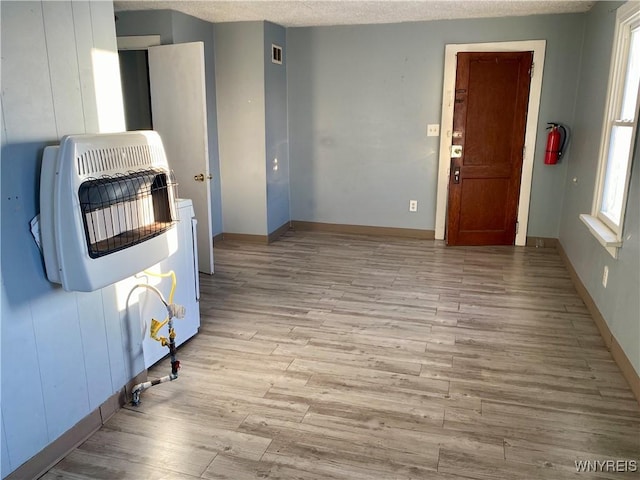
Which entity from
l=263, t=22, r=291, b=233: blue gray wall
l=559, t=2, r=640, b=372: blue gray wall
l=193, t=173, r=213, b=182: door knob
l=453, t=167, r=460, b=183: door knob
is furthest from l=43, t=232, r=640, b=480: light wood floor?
l=263, t=22, r=291, b=233: blue gray wall

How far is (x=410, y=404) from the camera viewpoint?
2.43m

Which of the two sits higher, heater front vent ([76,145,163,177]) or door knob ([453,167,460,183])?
heater front vent ([76,145,163,177])

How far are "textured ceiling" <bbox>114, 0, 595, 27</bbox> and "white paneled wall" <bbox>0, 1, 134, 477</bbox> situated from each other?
90.2 inches

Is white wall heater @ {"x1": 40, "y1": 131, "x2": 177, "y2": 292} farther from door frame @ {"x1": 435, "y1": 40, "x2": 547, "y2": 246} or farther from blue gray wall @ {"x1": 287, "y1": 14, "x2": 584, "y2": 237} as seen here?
door frame @ {"x1": 435, "y1": 40, "x2": 547, "y2": 246}

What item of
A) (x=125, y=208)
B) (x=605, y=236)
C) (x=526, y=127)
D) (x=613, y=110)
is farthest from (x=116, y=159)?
(x=526, y=127)

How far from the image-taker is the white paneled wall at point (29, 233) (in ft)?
5.74

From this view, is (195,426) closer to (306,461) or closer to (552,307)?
(306,461)

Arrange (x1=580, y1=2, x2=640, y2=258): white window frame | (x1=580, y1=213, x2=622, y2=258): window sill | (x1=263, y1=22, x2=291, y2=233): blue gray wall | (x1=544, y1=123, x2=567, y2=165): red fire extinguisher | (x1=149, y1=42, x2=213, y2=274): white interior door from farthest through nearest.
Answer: (x1=263, y1=22, x2=291, y2=233): blue gray wall < (x1=544, y1=123, x2=567, y2=165): red fire extinguisher < (x1=149, y1=42, x2=213, y2=274): white interior door < (x1=580, y1=2, x2=640, y2=258): white window frame < (x1=580, y1=213, x2=622, y2=258): window sill

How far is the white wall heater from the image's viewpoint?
1795mm

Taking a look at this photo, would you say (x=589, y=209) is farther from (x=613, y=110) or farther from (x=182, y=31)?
(x=182, y=31)

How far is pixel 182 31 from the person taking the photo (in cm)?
449

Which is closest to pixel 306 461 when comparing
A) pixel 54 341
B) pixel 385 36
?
pixel 54 341

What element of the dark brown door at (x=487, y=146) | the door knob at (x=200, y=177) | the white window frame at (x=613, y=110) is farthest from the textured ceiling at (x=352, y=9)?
the door knob at (x=200, y=177)

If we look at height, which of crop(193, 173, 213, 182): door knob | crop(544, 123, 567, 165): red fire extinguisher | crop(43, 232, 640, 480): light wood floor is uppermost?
crop(544, 123, 567, 165): red fire extinguisher
